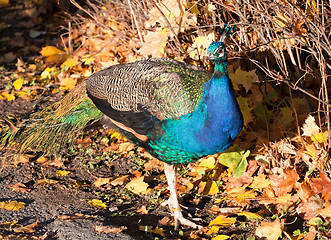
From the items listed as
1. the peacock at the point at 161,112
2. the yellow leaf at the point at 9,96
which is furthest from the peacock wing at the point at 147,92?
the yellow leaf at the point at 9,96

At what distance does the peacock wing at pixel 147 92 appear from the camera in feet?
10.1

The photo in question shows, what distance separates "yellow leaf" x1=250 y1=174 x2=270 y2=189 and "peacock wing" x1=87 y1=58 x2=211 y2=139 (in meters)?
0.88

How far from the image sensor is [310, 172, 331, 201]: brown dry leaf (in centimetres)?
324

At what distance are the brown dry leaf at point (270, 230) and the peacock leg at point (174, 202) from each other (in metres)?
0.44

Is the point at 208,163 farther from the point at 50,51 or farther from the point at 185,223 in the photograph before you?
the point at 50,51

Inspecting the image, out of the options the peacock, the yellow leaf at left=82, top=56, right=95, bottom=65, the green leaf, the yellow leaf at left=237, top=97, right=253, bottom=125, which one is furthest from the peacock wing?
the yellow leaf at left=82, top=56, right=95, bottom=65

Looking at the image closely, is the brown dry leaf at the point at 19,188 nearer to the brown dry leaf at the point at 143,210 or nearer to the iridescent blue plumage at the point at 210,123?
the brown dry leaf at the point at 143,210

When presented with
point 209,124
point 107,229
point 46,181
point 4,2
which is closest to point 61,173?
point 46,181

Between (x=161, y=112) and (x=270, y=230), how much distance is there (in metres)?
1.03

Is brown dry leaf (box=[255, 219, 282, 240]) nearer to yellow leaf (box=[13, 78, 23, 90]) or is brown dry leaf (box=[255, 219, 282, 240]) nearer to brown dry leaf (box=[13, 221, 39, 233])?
brown dry leaf (box=[13, 221, 39, 233])

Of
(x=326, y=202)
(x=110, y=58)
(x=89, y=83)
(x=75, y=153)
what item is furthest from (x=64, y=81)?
(x=326, y=202)

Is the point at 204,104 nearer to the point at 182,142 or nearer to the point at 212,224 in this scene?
the point at 182,142

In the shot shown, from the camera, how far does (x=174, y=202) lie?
3.33 metres

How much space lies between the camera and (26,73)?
5598 millimetres
